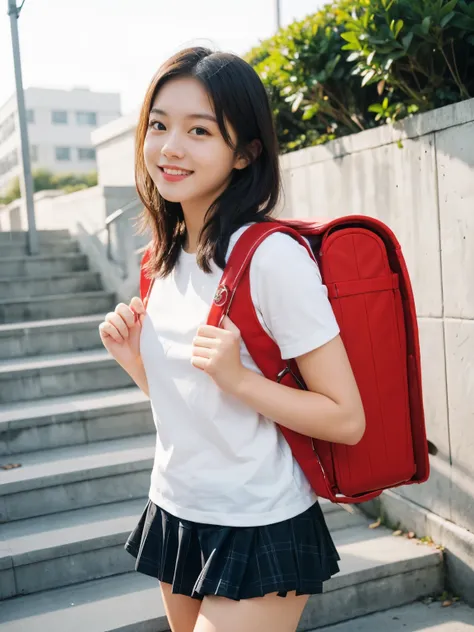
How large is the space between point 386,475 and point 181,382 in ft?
1.53

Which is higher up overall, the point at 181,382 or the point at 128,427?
the point at 181,382

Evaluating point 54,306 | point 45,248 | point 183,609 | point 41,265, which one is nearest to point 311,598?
point 183,609

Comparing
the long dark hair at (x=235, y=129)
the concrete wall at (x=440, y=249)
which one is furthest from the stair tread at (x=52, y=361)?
the long dark hair at (x=235, y=129)

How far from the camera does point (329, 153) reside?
3.74 m

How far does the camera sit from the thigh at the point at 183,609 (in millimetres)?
1649

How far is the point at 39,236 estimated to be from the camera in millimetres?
7109

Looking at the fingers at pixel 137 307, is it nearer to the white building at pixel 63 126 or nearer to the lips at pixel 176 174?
the lips at pixel 176 174

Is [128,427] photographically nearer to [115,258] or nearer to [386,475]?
[115,258]

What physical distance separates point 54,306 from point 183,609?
4.42 metres

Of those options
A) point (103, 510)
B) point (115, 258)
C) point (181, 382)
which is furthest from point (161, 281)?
point (115, 258)

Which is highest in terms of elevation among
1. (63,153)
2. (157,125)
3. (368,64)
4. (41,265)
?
(63,153)

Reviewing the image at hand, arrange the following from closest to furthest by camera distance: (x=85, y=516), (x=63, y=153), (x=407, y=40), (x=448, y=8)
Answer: (x=448, y=8), (x=407, y=40), (x=85, y=516), (x=63, y=153)

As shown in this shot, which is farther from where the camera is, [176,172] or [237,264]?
[176,172]

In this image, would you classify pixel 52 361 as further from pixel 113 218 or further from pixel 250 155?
pixel 250 155
